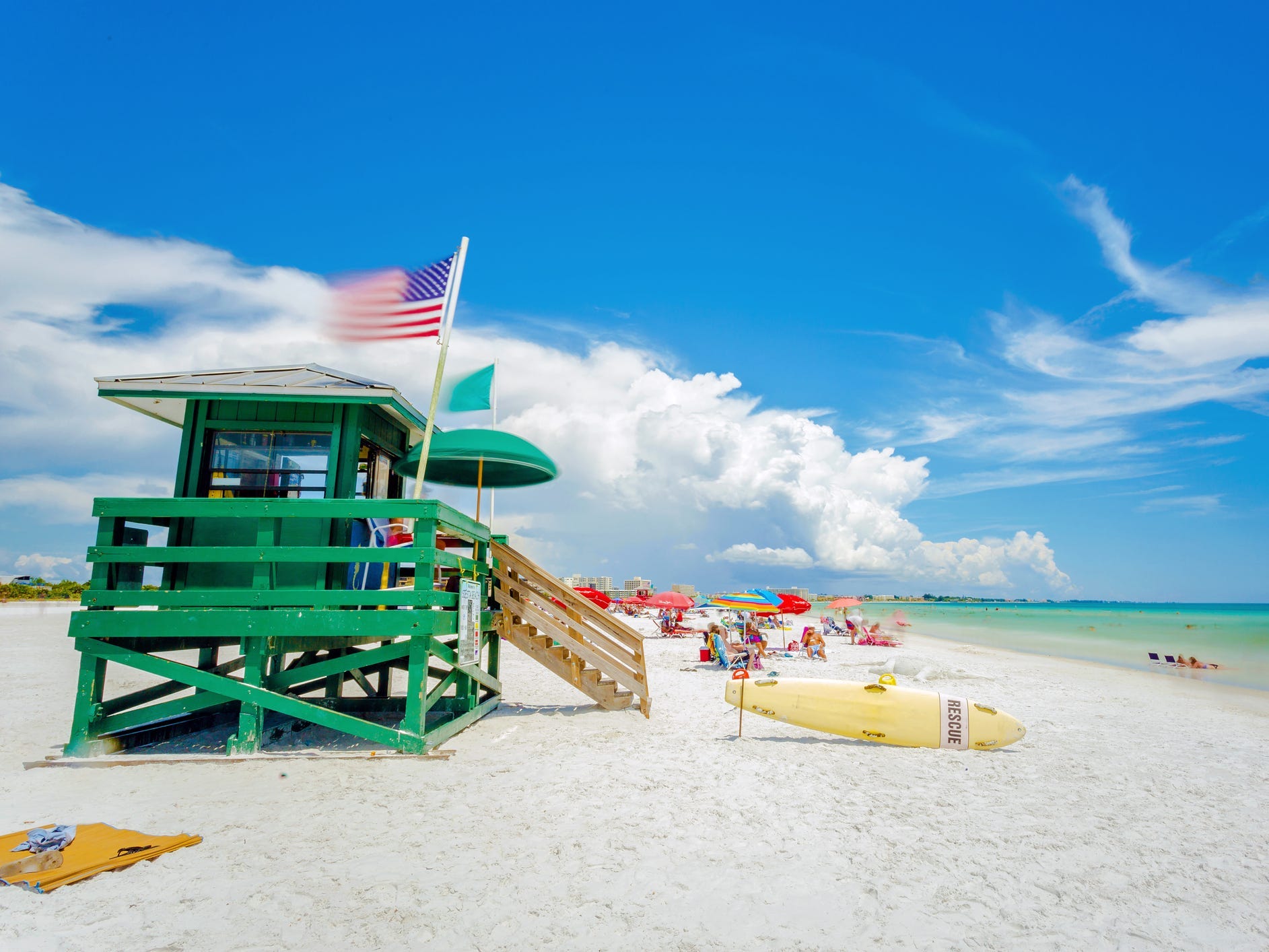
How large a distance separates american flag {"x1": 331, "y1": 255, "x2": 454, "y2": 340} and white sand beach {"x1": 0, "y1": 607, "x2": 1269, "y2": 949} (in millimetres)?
5206

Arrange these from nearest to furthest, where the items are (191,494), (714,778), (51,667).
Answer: (714,778) → (191,494) → (51,667)

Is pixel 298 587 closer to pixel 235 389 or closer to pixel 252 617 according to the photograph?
pixel 252 617

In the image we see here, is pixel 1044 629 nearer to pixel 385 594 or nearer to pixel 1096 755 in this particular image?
pixel 1096 755

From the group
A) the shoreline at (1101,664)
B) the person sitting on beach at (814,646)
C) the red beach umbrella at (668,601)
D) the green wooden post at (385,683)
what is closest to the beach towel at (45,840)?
the green wooden post at (385,683)

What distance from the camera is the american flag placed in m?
9.05

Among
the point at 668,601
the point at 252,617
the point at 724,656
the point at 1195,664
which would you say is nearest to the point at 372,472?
the point at 252,617

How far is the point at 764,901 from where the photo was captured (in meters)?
4.49

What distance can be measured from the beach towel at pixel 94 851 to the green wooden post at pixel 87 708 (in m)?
2.55

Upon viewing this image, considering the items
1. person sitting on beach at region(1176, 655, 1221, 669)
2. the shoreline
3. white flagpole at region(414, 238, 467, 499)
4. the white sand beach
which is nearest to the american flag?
white flagpole at region(414, 238, 467, 499)

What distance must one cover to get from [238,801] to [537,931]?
11.7ft

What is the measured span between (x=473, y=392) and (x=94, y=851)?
22.3ft

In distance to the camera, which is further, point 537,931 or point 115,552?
point 115,552

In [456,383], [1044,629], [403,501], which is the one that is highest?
[456,383]

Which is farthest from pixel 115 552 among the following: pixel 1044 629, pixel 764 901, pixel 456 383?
pixel 1044 629
